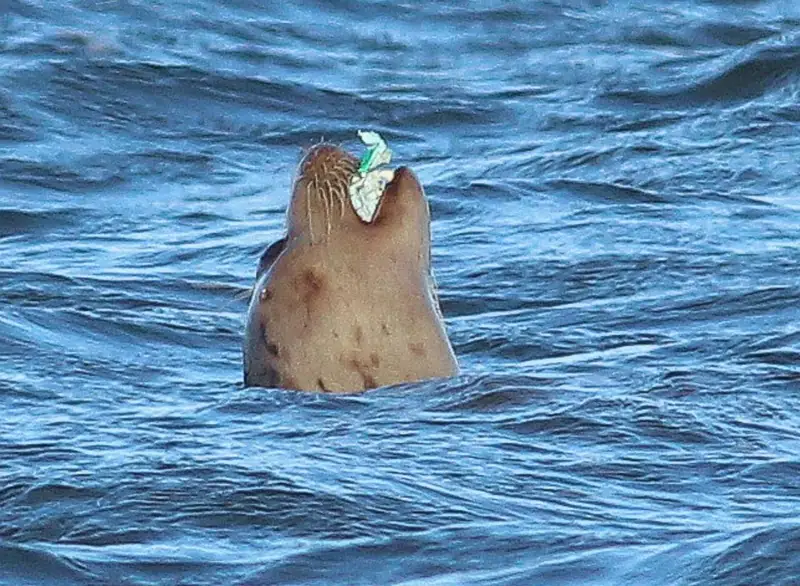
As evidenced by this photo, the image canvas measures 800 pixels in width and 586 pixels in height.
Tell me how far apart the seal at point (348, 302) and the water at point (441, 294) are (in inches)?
3.4

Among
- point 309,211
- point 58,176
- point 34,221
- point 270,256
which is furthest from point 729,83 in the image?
point 309,211

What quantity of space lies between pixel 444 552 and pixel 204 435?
4.36 feet

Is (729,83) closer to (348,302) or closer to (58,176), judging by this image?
(58,176)

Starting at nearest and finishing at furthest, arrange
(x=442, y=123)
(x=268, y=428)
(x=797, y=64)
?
(x=268, y=428) → (x=442, y=123) → (x=797, y=64)

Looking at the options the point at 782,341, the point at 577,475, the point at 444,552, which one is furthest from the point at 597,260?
the point at 444,552

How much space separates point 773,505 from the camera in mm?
6051

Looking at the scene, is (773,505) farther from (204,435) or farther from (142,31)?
(142,31)

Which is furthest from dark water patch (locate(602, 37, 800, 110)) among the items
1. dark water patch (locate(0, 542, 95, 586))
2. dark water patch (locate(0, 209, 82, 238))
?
dark water patch (locate(0, 542, 95, 586))

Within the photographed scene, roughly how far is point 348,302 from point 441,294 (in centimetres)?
229

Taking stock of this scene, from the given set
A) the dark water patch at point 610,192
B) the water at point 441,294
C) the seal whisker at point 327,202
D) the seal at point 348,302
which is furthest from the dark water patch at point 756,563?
the dark water patch at point 610,192

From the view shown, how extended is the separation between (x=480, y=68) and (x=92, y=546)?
348 inches

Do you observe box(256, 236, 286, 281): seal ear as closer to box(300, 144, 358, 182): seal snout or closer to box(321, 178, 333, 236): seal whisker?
box(321, 178, 333, 236): seal whisker

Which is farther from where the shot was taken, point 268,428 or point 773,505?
point 268,428

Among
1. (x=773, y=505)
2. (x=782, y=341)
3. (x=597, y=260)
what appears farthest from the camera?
(x=597, y=260)
